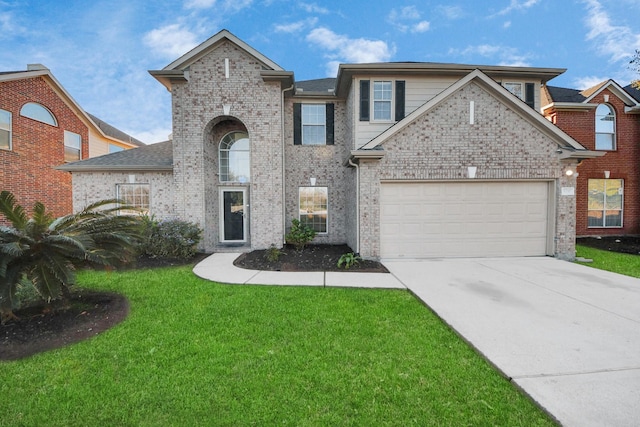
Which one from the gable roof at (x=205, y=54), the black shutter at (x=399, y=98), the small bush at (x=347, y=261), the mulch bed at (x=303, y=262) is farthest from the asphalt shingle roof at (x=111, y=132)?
the small bush at (x=347, y=261)

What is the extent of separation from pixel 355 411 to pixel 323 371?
0.60 metres

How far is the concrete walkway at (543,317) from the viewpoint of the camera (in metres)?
2.46

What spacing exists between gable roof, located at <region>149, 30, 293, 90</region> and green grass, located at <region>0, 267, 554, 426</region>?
7.77 metres

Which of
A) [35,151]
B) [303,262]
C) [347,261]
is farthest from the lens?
[35,151]

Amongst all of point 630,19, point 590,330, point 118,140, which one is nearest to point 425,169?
point 590,330

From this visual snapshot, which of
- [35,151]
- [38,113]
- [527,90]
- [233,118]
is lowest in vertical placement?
[35,151]

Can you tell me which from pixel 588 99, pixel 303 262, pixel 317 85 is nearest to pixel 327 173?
pixel 303 262

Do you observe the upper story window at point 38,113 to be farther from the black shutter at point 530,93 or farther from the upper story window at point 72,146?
the black shutter at point 530,93

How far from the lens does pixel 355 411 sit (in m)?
2.29

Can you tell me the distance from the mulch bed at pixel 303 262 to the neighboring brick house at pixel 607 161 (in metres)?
11.2

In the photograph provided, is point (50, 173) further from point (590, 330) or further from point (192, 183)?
point (590, 330)

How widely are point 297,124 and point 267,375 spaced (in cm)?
960

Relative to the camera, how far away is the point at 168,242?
28.2ft

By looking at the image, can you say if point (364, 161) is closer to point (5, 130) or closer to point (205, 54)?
point (205, 54)
